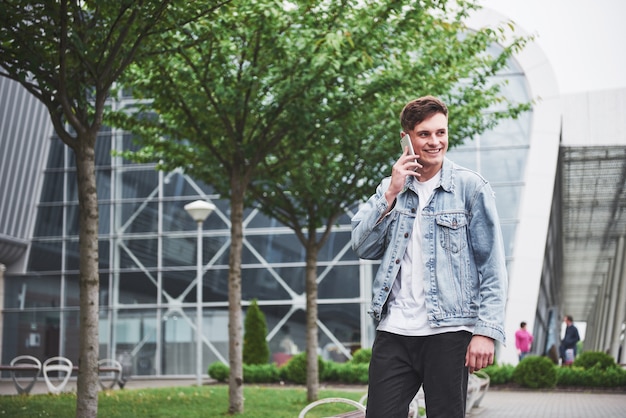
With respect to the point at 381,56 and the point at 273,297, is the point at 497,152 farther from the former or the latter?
the point at 381,56

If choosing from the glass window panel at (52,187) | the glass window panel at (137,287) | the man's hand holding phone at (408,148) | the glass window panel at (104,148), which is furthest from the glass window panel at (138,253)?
the man's hand holding phone at (408,148)

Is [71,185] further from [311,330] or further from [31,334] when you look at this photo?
[311,330]

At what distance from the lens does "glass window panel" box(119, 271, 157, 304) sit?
27.2 metres

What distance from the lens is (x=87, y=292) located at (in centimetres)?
797

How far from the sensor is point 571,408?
15.0 metres

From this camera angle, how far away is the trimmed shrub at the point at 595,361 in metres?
20.6

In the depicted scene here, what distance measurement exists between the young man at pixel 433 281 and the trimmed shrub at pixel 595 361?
1821cm

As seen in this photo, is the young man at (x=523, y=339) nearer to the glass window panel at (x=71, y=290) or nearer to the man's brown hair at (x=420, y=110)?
the glass window panel at (x=71, y=290)

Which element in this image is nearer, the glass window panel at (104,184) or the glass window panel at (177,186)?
the glass window panel at (177,186)

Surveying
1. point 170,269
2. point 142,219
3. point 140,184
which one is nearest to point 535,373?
point 170,269

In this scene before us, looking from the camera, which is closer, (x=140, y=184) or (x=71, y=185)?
(x=140, y=184)

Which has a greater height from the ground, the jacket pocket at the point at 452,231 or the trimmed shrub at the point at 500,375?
A: the jacket pocket at the point at 452,231

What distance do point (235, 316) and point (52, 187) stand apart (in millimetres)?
19010

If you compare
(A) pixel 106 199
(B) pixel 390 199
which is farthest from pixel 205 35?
(A) pixel 106 199
